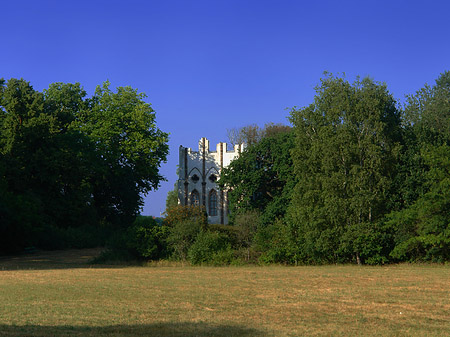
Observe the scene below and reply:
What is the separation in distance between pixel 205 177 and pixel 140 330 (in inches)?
2584

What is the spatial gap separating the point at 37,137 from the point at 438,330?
40.0 meters

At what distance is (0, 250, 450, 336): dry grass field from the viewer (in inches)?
479

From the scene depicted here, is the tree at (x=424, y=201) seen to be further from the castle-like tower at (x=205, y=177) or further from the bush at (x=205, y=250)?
the castle-like tower at (x=205, y=177)

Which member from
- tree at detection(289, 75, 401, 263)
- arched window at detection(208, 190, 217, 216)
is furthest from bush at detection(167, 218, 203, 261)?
arched window at detection(208, 190, 217, 216)

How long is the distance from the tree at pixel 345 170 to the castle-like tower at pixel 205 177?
38927 millimetres

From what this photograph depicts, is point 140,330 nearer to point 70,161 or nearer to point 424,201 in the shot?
point 424,201

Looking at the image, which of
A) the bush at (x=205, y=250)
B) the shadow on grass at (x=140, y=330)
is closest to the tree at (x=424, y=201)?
the bush at (x=205, y=250)

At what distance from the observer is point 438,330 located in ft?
40.0

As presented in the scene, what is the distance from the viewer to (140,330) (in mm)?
11922

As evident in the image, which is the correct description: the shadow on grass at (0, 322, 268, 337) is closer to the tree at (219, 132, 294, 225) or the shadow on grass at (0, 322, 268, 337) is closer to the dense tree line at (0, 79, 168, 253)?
the dense tree line at (0, 79, 168, 253)

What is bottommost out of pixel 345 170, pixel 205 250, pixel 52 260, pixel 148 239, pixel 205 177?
pixel 52 260

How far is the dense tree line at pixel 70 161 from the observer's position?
43325mm

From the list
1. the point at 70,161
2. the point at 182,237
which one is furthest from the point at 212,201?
the point at 182,237

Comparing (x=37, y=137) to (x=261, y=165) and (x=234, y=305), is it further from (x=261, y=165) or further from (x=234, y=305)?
(x=234, y=305)
